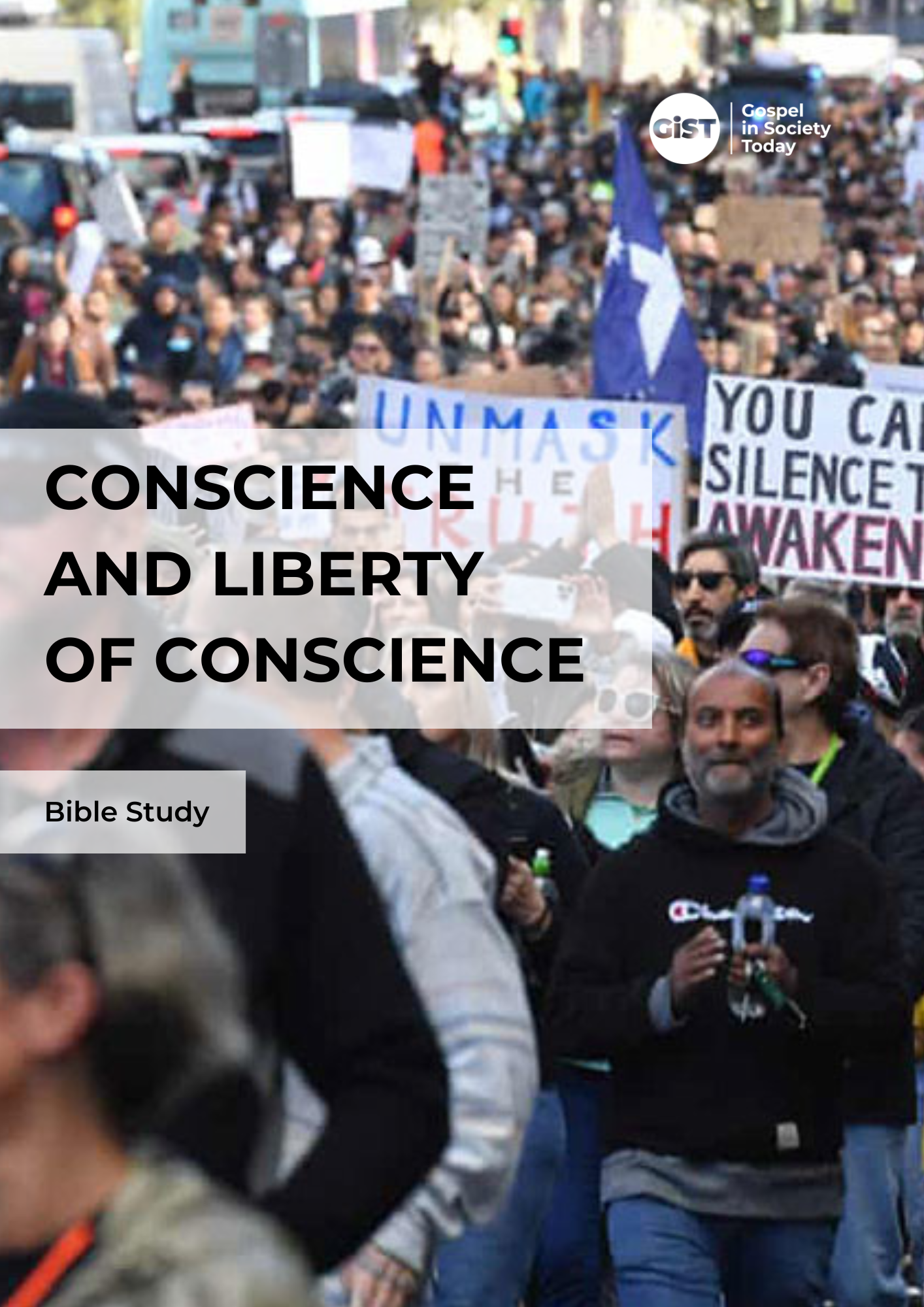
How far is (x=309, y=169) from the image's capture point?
3033 centimetres

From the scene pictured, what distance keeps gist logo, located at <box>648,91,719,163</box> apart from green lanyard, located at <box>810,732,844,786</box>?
1055cm

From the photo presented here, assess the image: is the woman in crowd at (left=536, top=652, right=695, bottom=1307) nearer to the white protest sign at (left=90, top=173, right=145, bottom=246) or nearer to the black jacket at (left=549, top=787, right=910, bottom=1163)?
the black jacket at (left=549, top=787, right=910, bottom=1163)

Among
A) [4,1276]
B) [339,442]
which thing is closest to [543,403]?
[339,442]

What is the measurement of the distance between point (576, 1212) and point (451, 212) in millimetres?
16170

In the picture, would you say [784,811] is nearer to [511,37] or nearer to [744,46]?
[511,37]

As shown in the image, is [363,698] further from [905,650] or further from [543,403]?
[543,403]

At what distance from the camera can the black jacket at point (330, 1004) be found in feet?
11.4

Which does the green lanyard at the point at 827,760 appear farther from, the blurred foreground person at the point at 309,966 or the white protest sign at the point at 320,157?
the white protest sign at the point at 320,157

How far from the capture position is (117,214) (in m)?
27.3

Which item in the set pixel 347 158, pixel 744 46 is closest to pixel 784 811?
pixel 347 158

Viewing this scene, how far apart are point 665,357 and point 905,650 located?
6.44 meters

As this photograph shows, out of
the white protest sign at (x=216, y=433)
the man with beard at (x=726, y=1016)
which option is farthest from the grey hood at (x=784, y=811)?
the white protest sign at (x=216, y=433)

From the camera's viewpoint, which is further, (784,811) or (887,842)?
(887,842)

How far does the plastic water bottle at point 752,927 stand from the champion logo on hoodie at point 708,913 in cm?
2
